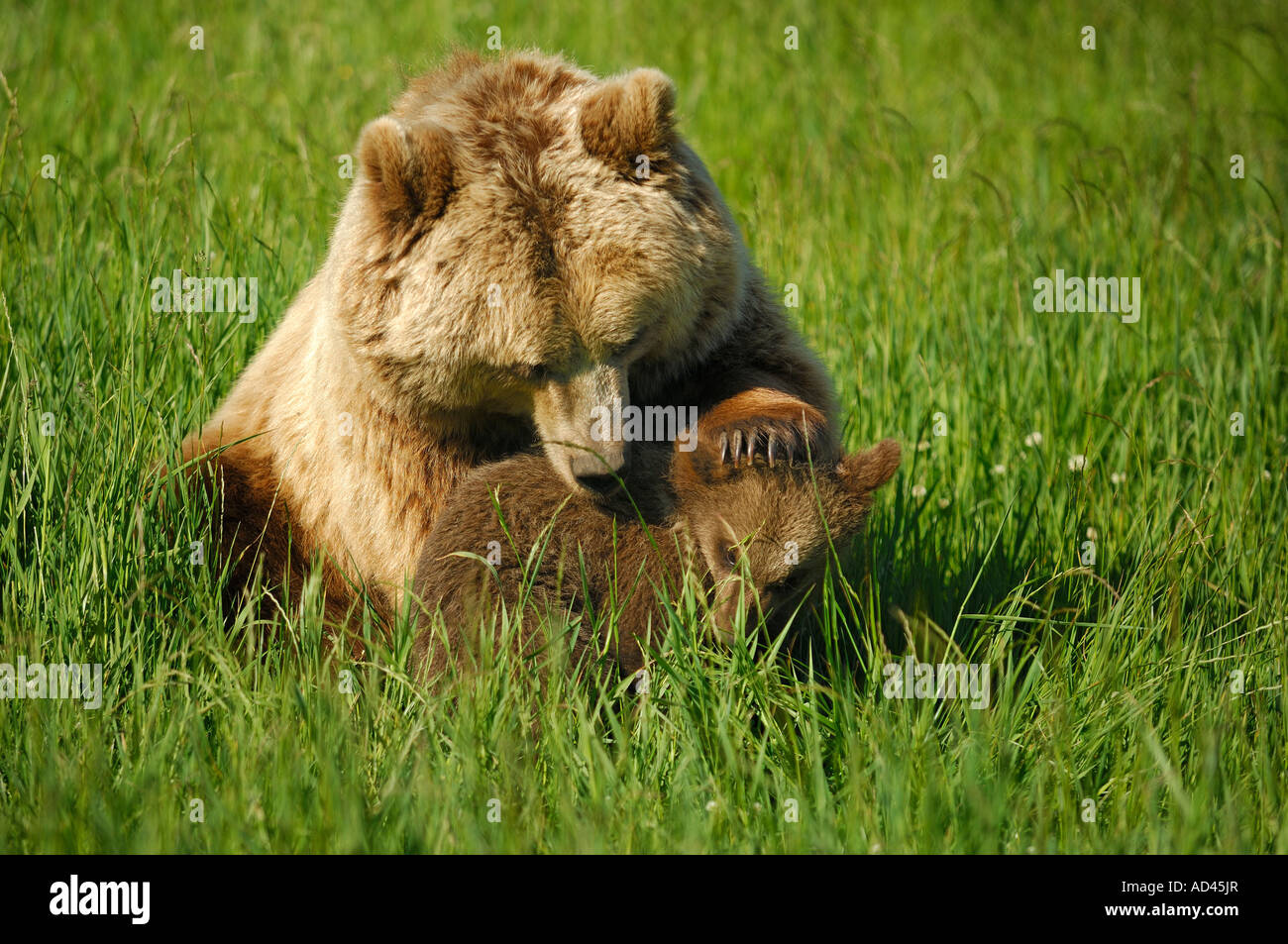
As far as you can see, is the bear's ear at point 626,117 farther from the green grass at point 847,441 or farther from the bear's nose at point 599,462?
the bear's nose at point 599,462

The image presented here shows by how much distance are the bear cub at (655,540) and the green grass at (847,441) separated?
203 millimetres

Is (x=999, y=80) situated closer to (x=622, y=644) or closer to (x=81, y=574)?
(x=622, y=644)

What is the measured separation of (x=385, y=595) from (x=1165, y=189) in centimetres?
543

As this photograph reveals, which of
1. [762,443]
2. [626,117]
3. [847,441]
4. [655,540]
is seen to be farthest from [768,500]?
[847,441]

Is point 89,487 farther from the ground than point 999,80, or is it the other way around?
point 999,80

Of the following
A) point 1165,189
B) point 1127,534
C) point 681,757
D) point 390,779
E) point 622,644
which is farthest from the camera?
point 1165,189

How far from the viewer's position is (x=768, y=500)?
4.00m

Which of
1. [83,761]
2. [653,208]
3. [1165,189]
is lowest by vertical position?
[83,761]

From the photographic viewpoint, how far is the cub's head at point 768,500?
3969 mm

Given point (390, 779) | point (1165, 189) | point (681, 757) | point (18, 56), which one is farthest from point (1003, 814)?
point (18, 56)

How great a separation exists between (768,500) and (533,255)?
109cm

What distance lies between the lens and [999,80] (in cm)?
1048

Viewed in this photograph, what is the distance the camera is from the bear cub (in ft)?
13.0

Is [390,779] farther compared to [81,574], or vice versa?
[81,574]
